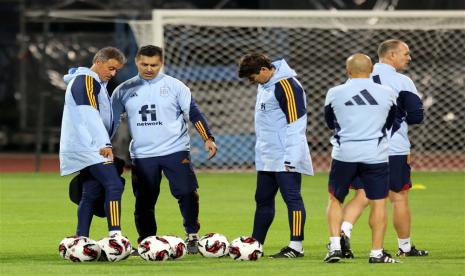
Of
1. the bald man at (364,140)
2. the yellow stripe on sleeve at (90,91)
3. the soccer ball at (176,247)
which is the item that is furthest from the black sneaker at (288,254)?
the yellow stripe on sleeve at (90,91)

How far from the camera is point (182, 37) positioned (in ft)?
74.0

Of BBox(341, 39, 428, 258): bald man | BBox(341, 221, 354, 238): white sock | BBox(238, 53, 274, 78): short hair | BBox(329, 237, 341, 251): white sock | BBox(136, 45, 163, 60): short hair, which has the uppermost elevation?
BBox(136, 45, 163, 60): short hair

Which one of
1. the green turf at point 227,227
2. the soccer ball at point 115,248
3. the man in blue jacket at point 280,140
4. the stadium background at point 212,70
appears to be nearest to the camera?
the green turf at point 227,227

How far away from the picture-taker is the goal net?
2097cm

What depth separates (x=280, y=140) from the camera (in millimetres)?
10531

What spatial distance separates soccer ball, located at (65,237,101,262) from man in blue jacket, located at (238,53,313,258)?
145cm

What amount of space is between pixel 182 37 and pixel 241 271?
1351cm

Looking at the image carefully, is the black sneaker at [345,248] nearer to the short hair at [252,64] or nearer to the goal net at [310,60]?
the short hair at [252,64]

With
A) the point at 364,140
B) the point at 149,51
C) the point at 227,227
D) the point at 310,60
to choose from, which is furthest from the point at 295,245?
the point at 310,60

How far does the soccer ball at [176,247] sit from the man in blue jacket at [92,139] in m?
0.47

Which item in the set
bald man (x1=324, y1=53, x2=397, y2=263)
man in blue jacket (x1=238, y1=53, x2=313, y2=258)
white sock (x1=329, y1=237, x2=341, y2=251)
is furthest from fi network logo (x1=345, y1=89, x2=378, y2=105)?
white sock (x1=329, y1=237, x2=341, y2=251)

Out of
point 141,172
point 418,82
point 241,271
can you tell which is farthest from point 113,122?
point 418,82

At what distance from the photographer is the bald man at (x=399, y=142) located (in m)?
10.5

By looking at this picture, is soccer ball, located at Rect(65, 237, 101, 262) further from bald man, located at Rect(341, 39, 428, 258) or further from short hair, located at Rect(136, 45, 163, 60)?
bald man, located at Rect(341, 39, 428, 258)
